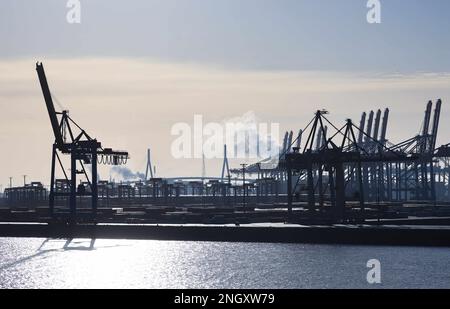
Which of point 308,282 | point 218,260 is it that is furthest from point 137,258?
point 308,282

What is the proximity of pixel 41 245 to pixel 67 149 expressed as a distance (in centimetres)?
1395

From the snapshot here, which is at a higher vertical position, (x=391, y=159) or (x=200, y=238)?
(x=391, y=159)

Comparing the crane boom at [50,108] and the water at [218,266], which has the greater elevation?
the crane boom at [50,108]

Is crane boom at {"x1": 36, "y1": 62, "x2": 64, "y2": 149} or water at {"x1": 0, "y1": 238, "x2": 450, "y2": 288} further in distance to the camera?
crane boom at {"x1": 36, "y1": 62, "x2": 64, "y2": 149}

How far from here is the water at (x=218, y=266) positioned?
6625 centimetres

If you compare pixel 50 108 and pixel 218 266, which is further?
pixel 50 108

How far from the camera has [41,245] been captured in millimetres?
98375

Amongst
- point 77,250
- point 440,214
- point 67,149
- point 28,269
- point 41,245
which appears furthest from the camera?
point 440,214

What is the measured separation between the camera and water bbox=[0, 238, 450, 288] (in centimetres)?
6625

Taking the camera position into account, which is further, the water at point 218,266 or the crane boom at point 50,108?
the crane boom at point 50,108

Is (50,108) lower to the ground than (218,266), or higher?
higher

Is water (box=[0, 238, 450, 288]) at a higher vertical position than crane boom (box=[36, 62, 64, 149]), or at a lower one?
lower

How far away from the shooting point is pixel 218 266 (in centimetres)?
7544
